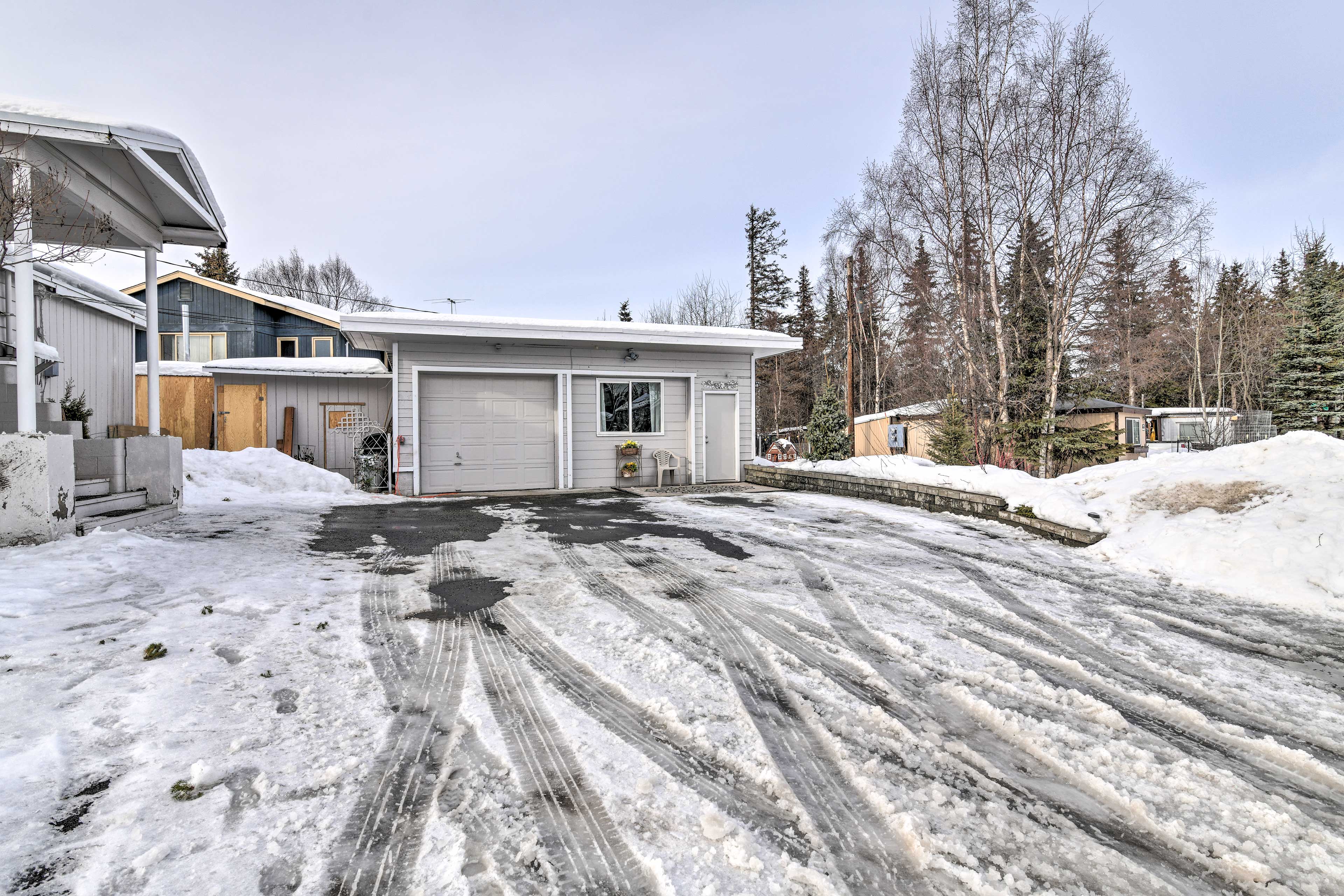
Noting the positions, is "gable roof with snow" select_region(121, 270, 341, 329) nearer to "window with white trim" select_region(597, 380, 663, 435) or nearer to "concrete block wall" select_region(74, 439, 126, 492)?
"window with white trim" select_region(597, 380, 663, 435)

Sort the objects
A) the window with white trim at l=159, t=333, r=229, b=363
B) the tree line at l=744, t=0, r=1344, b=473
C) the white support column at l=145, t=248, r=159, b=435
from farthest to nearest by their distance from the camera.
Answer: the window with white trim at l=159, t=333, r=229, b=363 < the tree line at l=744, t=0, r=1344, b=473 < the white support column at l=145, t=248, r=159, b=435

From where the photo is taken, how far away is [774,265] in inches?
1211

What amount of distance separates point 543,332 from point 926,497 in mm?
6696

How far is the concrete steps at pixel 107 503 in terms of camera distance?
15.9ft

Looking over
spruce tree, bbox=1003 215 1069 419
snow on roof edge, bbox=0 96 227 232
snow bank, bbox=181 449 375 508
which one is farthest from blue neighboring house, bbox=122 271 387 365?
spruce tree, bbox=1003 215 1069 419

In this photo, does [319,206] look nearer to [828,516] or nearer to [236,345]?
[236,345]

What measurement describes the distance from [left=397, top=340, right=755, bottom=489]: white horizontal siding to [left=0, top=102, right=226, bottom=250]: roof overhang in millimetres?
3772

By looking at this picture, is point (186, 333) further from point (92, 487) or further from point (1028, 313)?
point (1028, 313)

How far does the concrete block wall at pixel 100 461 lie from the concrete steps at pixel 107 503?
6.1 inches

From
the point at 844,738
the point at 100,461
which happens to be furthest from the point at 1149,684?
the point at 100,461

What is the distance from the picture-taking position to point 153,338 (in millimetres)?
6312

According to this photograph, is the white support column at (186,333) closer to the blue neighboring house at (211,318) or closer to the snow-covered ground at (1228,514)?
the blue neighboring house at (211,318)

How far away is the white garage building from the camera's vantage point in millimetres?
10094

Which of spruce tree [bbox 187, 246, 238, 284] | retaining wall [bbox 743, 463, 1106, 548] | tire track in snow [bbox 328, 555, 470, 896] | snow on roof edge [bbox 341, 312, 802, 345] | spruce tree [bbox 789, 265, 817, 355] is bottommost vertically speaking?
tire track in snow [bbox 328, 555, 470, 896]
